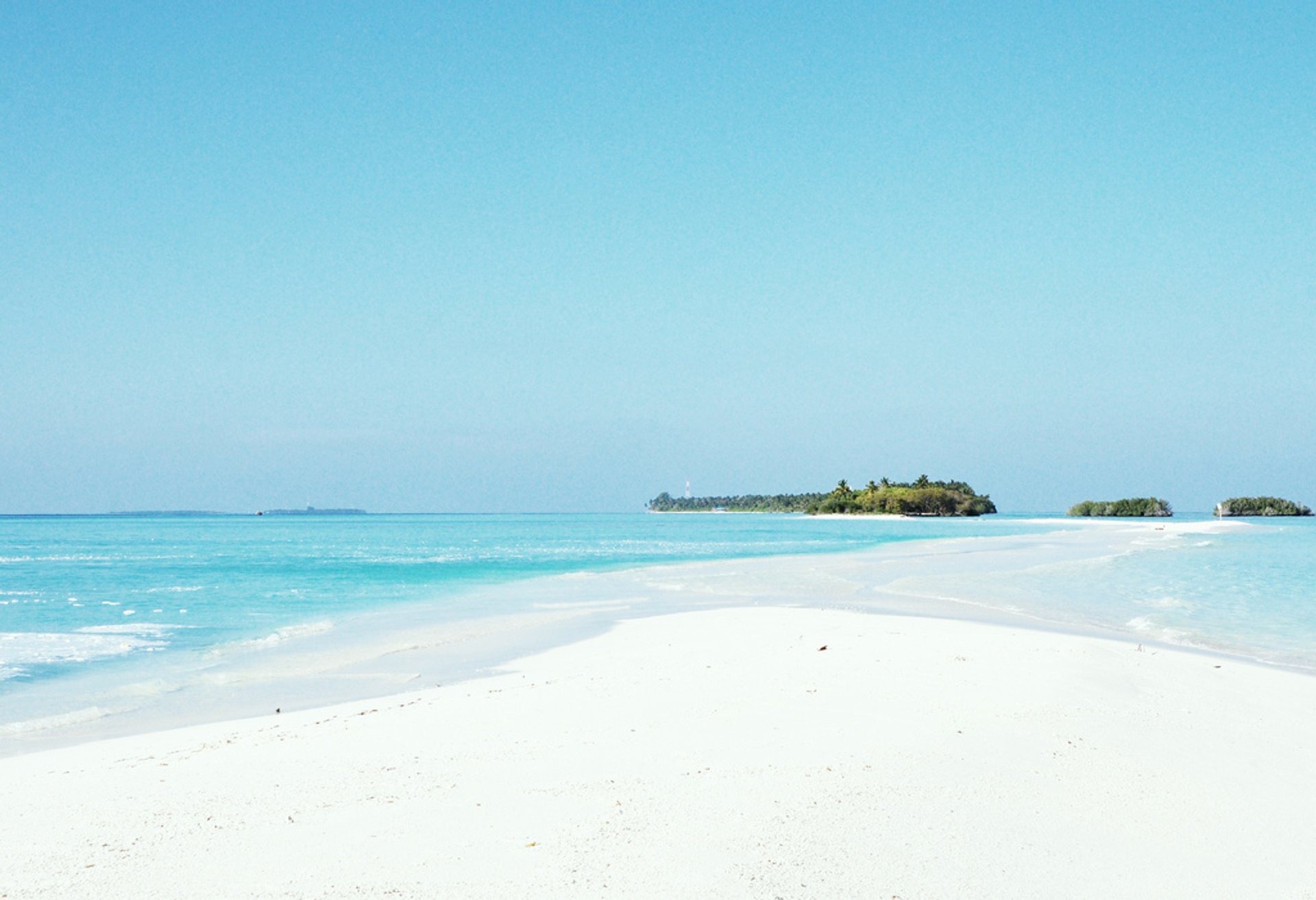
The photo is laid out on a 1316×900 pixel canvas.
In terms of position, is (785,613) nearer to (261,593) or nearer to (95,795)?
(95,795)

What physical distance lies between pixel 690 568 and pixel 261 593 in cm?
1568

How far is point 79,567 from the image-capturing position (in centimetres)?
3931

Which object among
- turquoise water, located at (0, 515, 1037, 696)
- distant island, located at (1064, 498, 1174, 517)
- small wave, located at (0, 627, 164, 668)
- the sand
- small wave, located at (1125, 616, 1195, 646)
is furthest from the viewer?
distant island, located at (1064, 498, 1174, 517)

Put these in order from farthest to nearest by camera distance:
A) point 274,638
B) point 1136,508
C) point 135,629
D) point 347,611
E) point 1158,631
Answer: point 1136,508, point 347,611, point 135,629, point 274,638, point 1158,631

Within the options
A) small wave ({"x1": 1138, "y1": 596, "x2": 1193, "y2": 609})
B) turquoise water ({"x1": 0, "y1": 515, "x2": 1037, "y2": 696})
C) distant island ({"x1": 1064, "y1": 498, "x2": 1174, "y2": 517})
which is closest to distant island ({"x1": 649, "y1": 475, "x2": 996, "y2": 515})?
distant island ({"x1": 1064, "y1": 498, "x2": 1174, "y2": 517})

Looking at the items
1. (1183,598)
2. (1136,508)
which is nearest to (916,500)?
(1136,508)

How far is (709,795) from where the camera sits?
5926 mm

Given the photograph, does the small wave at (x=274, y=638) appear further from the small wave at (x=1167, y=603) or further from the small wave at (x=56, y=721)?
the small wave at (x=1167, y=603)

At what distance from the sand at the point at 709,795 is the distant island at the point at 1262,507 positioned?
7479 inches

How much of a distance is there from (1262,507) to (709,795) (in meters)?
207

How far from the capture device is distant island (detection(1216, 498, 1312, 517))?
171 meters

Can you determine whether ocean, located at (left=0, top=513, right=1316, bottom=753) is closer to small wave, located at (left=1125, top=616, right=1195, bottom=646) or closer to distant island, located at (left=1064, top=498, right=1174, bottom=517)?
small wave, located at (left=1125, top=616, right=1195, bottom=646)

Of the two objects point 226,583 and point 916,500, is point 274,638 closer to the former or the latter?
point 226,583

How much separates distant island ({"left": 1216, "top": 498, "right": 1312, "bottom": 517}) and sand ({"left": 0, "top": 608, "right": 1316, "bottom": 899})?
190 metres
